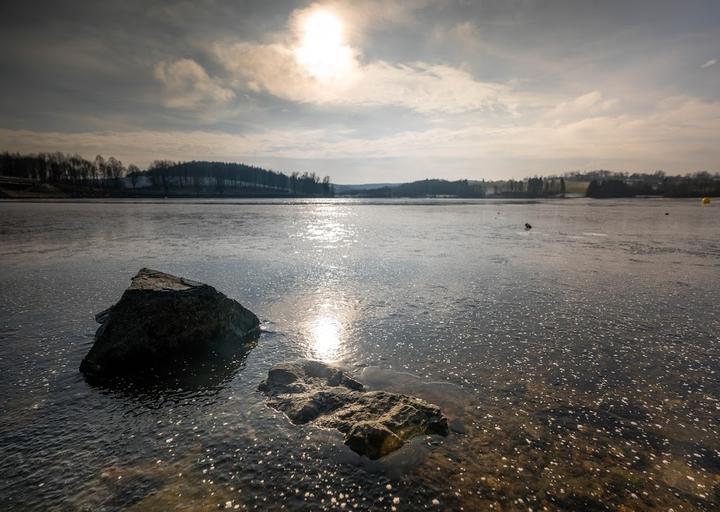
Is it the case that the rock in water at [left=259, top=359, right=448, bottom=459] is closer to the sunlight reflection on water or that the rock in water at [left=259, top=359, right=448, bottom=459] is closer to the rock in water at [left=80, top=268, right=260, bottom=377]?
the sunlight reflection on water

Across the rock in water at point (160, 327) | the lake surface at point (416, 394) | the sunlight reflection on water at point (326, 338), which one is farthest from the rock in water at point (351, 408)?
the rock in water at point (160, 327)

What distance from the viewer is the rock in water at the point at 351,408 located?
5.38 m

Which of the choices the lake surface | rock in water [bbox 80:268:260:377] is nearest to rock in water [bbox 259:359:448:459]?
the lake surface

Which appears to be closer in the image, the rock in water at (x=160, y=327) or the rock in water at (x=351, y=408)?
the rock in water at (x=351, y=408)

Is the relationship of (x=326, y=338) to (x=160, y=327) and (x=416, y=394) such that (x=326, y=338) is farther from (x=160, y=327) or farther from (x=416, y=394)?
(x=160, y=327)

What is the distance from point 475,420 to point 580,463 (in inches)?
58.9

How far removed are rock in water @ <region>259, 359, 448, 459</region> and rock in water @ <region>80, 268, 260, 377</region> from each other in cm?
241

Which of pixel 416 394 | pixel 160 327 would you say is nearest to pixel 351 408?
pixel 416 394

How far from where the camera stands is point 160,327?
828 centimetres

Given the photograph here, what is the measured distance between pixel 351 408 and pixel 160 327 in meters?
4.93

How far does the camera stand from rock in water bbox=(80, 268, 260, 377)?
25.1 feet

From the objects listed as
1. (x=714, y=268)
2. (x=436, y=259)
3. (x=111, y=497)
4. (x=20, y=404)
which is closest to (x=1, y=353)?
(x=20, y=404)

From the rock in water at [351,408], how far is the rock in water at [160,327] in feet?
7.92

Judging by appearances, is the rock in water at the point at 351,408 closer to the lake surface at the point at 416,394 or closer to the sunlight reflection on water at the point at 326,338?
the lake surface at the point at 416,394
